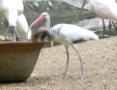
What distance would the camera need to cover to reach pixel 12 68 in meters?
6.62

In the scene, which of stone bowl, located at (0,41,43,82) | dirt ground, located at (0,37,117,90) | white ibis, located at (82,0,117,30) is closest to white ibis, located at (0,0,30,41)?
dirt ground, located at (0,37,117,90)

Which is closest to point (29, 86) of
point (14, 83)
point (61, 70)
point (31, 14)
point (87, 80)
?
point (14, 83)

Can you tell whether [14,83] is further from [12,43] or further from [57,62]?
[57,62]

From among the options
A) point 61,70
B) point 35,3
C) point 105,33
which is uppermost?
point 61,70

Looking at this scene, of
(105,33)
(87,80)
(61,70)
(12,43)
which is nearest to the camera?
(12,43)

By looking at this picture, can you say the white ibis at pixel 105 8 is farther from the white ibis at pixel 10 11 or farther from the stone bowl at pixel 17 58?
the stone bowl at pixel 17 58

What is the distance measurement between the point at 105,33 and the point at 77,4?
599 centimetres

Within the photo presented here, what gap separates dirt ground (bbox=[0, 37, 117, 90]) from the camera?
652cm

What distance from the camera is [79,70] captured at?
8.05 meters

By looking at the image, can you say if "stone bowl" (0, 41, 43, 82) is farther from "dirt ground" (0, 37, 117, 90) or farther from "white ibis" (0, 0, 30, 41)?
"white ibis" (0, 0, 30, 41)

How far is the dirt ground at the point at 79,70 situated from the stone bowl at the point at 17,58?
14 cm

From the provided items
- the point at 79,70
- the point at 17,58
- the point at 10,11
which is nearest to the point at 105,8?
the point at 10,11

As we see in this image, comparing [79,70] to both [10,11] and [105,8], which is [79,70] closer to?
[10,11]

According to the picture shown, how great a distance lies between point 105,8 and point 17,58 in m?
6.22
